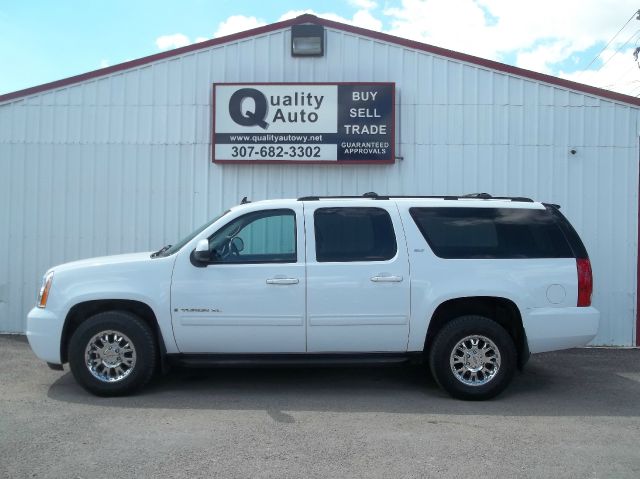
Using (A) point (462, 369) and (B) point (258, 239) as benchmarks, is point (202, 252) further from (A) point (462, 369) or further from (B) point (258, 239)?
(A) point (462, 369)

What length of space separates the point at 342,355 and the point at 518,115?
521 centimetres

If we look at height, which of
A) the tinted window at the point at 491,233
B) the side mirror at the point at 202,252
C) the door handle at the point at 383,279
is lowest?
the door handle at the point at 383,279

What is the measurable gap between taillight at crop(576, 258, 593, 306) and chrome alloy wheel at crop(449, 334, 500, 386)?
0.99m

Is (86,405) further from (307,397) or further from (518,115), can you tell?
(518,115)

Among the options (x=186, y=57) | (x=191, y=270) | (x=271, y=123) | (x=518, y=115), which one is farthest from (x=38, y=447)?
(x=518, y=115)

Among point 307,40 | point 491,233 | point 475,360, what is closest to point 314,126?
point 307,40

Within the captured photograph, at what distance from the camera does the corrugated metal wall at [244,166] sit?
32.8ft

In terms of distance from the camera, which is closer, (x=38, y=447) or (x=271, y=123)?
(x=38, y=447)

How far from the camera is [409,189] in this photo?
1009cm

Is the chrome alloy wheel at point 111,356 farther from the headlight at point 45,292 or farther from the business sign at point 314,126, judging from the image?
the business sign at point 314,126

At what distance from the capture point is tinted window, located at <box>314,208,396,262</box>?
6.75 meters

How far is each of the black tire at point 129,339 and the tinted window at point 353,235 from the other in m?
1.87

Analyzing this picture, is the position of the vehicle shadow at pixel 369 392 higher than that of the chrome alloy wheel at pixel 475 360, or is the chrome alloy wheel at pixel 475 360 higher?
the chrome alloy wheel at pixel 475 360

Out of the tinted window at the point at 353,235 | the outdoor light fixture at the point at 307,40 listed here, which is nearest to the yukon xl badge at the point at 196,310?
the tinted window at the point at 353,235
